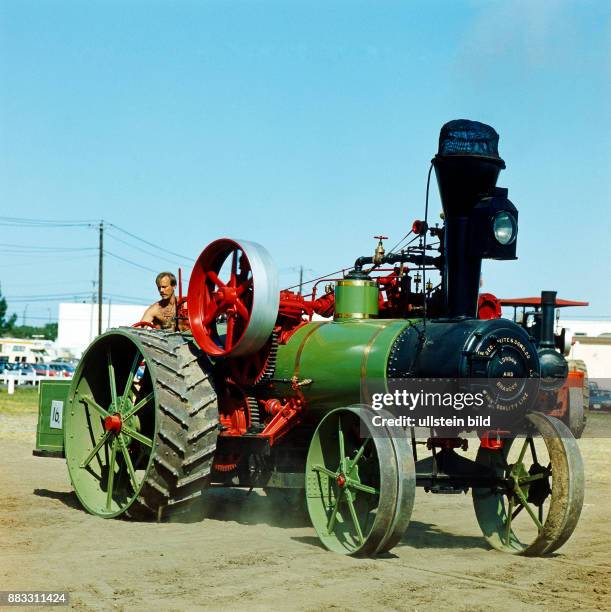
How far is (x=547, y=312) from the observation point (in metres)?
18.9

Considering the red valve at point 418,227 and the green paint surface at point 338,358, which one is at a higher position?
the red valve at point 418,227

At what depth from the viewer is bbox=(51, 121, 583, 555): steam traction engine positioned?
23.5 feet

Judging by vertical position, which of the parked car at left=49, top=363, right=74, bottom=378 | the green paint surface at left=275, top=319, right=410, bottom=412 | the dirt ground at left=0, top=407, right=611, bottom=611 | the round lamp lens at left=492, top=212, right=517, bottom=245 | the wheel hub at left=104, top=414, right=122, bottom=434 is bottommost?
the dirt ground at left=0, top=407, right=611, bottom=611

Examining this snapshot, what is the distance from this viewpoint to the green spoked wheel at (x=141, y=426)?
795 centimetres

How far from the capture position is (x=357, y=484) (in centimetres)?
707

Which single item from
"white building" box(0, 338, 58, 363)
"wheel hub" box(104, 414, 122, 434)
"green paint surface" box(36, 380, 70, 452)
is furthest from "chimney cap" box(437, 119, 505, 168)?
"white building" box(0, 338, 58, 363)

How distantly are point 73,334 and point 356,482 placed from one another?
2597 inches

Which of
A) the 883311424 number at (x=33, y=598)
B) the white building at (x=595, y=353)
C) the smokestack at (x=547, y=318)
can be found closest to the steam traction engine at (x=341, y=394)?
the 883311424 number at (x=33, y=598)

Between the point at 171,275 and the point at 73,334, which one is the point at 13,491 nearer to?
the point at 171,275

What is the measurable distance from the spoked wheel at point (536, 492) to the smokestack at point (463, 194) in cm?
103

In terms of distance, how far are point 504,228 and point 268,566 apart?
2926mm

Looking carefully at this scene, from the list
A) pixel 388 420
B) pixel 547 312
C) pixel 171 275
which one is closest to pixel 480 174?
pixel 388 420

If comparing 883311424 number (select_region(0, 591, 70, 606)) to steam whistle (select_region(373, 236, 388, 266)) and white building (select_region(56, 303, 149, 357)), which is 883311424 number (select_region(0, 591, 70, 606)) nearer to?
steam whistle (select_region(373, 236, 388, 266))

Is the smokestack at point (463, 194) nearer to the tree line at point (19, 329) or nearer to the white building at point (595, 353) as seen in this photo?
the white building at point (595, 353)
